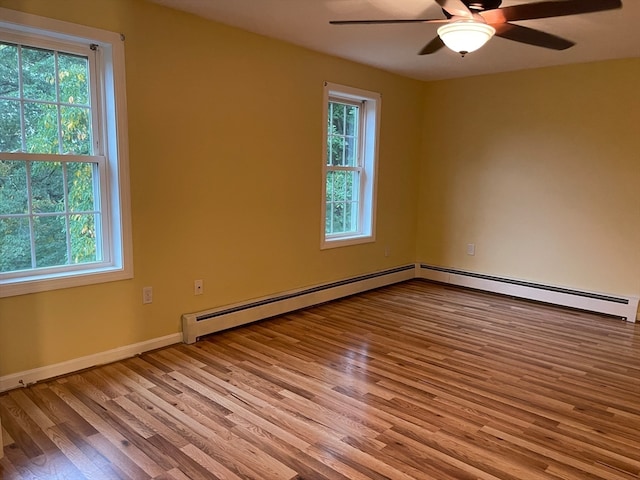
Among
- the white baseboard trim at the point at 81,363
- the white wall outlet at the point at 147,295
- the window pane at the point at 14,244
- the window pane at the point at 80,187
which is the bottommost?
the white baseboard trim at the point at 81,363

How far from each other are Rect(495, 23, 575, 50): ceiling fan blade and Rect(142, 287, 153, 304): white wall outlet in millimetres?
2728

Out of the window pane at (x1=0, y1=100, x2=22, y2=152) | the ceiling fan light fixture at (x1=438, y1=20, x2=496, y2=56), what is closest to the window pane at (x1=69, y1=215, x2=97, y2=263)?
the window pane at (x1=0, y1=100, x2=22, y2=152)

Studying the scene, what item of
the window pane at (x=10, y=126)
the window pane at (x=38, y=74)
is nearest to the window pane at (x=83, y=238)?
the window pane at (x=10, y=126)

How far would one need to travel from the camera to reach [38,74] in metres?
2.70

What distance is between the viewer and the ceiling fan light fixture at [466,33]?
2400 mm

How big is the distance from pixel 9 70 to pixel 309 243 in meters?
2.59

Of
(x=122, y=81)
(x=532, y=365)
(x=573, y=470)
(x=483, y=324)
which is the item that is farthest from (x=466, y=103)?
(x=573, y=470)

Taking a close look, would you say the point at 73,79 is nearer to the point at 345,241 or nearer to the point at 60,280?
the point at 60,280

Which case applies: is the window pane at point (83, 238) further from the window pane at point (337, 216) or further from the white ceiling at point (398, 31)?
the window pane at point (337, 216)

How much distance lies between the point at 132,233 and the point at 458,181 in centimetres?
363

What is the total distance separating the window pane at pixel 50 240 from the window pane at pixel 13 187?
0.12 meters

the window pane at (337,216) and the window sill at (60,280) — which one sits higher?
the window pane at (337,216)

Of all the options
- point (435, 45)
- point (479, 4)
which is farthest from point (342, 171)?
point (479, 4)

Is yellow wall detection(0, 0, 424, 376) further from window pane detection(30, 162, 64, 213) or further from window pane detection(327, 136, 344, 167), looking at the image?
window pane detection(30, 162, 64, 213)
